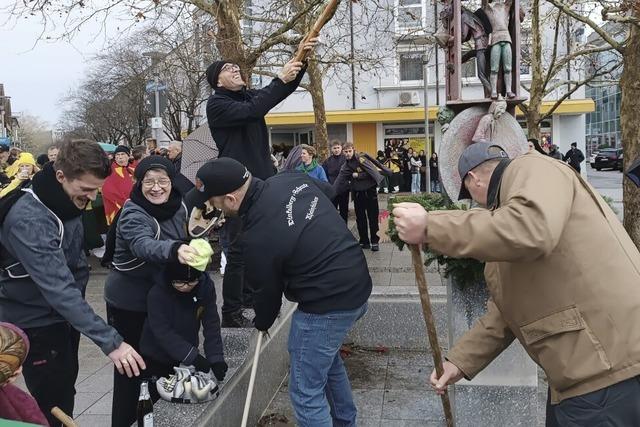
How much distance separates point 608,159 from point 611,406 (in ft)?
138

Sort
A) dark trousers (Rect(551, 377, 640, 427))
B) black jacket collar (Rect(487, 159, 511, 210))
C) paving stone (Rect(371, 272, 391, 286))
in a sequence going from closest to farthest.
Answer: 1. dark trousers (Rect(551, 377, 640, 427))
2. black jacket collar (Rect(487, 159, 511, 210))
3. paving stone (Rect(371, 272, 391, 286))

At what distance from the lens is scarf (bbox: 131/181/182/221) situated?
372cm

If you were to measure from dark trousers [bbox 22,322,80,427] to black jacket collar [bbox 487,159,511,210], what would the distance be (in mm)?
2231

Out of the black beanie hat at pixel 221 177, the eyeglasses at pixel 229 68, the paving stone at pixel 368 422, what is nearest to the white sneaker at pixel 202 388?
the black beanie hat at pixel 221 177

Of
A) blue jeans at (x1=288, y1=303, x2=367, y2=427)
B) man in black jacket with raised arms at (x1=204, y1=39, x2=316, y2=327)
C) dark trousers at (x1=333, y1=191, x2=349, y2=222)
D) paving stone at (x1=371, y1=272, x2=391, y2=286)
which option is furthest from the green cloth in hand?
dark trousers at (x1=333, y1=191, x2=349, y2=222)

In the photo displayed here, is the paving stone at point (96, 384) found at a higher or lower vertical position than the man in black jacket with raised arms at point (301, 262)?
lower

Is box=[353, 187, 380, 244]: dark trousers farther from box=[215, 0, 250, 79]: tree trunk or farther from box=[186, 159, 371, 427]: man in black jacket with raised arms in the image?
box=[186, 159, 371, 427]: man in black jacket with raised arms

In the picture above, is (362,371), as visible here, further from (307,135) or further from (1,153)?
(307,135)

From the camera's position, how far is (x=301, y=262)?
10.1ft

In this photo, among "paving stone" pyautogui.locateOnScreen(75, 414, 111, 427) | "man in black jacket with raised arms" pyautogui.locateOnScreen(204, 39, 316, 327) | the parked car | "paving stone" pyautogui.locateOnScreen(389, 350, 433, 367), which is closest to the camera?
"man in black jacket with raised arms" pyautogui.locateOnScreen(204, 39, 316, 327)

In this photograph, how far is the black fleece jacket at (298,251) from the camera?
3000mm

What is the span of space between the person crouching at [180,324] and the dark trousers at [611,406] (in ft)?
6.75

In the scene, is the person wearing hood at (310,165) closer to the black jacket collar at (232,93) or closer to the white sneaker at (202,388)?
the black jacket collar at (232,93)

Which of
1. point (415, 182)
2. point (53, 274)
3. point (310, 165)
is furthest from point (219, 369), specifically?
point (415, 182)
